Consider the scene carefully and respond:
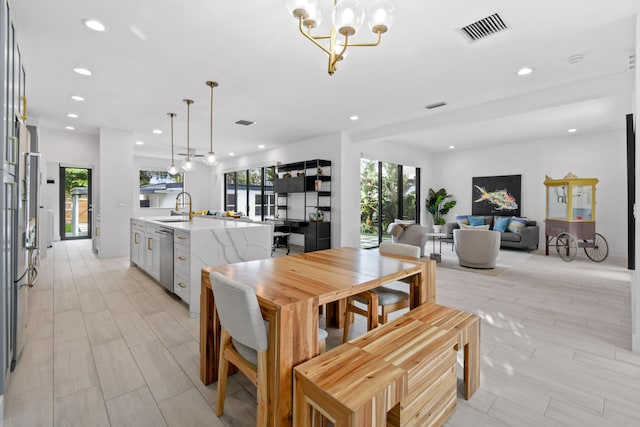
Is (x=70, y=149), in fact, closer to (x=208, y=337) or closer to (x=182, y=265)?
(x=182, y=265)

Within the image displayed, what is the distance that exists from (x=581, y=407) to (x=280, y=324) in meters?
1.82

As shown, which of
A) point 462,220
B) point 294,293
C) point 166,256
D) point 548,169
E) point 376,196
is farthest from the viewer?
point 376,196

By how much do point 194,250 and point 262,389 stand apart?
6.76ft

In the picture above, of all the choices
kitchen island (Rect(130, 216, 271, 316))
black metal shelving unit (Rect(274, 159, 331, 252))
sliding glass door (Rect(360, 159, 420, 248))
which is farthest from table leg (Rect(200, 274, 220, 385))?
sliding glass door (Rect(360, 159, 420, 248))

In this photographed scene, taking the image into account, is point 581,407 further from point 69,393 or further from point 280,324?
point 69,393

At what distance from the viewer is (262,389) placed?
1.38m

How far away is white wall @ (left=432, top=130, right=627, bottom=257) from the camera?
247 inches

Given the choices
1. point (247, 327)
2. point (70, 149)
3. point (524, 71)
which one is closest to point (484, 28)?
point (524, 71)

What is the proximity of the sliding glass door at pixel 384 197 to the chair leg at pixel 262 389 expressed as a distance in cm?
632

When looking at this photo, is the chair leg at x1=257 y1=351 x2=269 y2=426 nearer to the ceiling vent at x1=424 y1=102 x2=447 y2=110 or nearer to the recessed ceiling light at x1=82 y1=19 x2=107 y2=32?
the recessed ceiling light at x1=82 y1=19 x2=107 y2=32

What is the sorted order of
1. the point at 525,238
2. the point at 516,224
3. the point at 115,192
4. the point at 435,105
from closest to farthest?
the point at 435,105 → the point at 115,192 → the point at 525,238 → the point at 516,224

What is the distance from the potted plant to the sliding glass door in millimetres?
385

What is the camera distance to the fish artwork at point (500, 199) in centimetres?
764

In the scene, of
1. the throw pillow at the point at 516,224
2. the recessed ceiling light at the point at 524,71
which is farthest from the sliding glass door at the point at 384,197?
the recessed ceiling light at the point at 524,71
